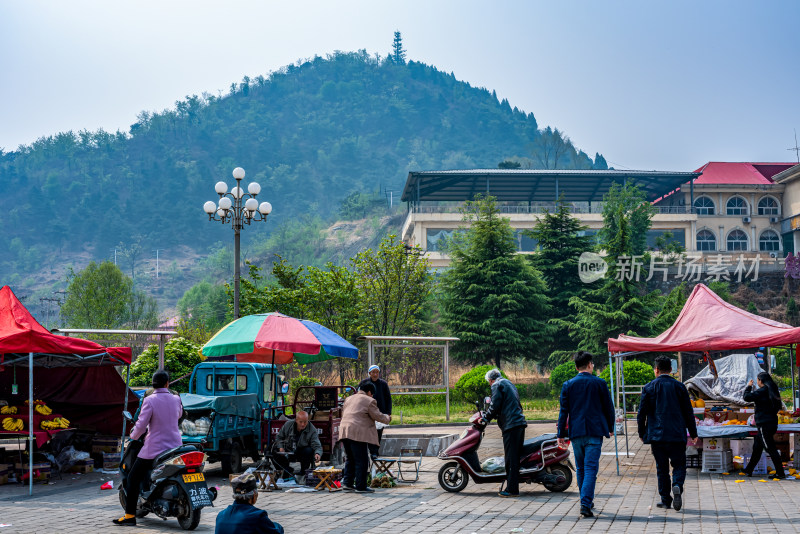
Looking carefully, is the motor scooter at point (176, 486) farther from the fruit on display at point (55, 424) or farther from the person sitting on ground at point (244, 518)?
the fruit on display at point (55, 424)

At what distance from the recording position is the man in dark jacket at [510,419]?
10.0m

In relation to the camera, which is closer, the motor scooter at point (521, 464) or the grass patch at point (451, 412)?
the motor scooter at point (521, 464)

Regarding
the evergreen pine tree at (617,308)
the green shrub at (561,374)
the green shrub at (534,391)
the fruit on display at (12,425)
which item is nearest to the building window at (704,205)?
the evergreen pine tree at (617,308)

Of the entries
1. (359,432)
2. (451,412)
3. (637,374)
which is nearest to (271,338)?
(359,432)

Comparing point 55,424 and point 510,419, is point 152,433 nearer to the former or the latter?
point 510,419

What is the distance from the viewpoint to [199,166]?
16062 centimetres

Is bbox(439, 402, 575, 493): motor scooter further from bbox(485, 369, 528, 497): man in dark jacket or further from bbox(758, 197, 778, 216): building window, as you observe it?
bbox(758, 197, 778, 216): building window

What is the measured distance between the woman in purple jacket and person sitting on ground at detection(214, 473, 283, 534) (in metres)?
3.64

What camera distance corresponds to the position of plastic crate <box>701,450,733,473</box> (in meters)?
12.1

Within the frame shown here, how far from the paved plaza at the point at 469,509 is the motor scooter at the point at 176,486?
209 millimetres

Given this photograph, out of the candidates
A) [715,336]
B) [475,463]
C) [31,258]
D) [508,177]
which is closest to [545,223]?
[508,177]

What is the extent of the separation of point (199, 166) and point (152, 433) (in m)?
158

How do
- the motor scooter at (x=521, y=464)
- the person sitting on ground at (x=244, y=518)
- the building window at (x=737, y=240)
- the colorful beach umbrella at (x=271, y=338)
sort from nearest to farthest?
the person sitting on ground at (x=244, y=518) → the motor scooter at (x=521, y=464) → the colorful beach umbrella at (x=271, y=338) → the building window at (x=737, y=240)

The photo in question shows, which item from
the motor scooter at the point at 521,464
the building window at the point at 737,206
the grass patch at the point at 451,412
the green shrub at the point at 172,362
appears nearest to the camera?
the motor scooter at the point at 521,464
